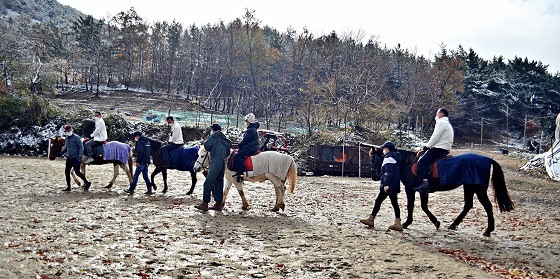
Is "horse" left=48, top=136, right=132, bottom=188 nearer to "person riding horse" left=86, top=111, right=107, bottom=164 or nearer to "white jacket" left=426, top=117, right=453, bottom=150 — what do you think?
"person riding horse" left=86, top=111, right=107, bottom=164

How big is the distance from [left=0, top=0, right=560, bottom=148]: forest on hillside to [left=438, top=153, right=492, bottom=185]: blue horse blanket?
23.2 metres

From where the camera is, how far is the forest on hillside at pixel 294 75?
3847 cm

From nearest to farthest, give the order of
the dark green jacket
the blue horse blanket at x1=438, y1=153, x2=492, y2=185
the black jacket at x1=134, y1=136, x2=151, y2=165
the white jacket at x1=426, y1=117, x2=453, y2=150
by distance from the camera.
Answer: the blue horse blanket at x1=438, y1=153, x2=492, y2=185, the white jacket at x1=426, y1=117, x2=453, y2=150, the dark green jacket, the black jacket at x1=134, y1=136, x2=151, y2=165

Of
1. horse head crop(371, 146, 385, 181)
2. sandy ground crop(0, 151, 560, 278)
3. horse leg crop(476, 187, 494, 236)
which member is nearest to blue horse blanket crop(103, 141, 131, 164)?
sandy ground crop(0, 151, 560, 278)

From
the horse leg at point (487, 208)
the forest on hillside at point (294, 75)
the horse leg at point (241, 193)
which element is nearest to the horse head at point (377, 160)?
the horse leg at point (487, 208)

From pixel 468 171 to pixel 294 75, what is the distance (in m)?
43.7

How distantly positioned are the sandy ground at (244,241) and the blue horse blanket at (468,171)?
1.03m

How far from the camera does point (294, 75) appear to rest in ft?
165

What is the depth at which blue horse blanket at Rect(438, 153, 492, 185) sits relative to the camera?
24.3ft

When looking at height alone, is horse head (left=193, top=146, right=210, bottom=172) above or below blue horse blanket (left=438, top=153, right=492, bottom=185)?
below

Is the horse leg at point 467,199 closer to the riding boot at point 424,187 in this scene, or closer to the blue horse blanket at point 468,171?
the blue horse blanket at point 468,171

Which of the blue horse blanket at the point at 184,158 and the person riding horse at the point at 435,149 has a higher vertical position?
the person riding horse at the point at 435,149

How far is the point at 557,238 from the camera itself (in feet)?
24.0

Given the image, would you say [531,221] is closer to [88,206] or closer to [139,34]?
[88,206]
